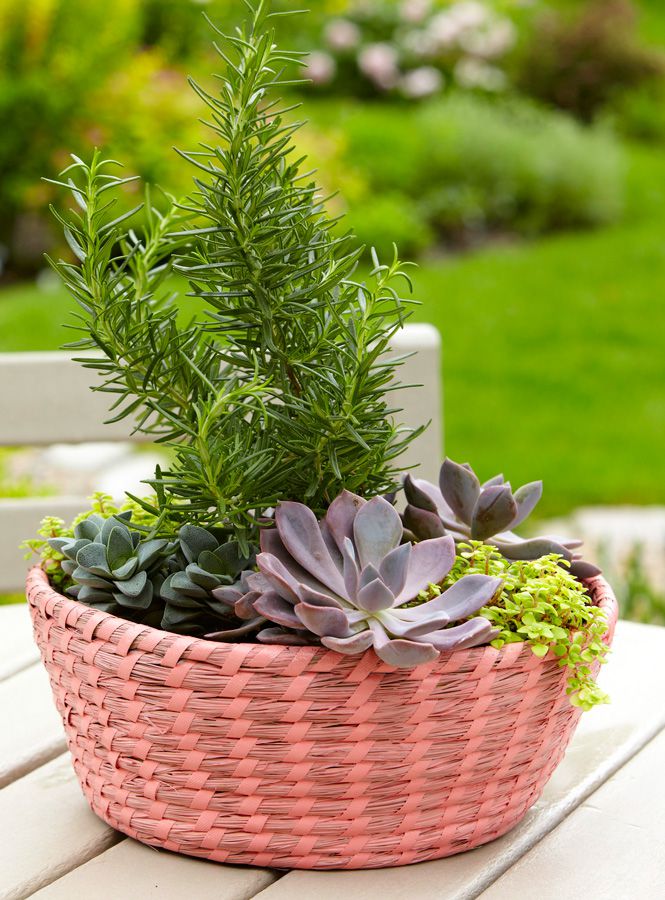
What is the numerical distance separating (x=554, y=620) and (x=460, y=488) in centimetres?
16

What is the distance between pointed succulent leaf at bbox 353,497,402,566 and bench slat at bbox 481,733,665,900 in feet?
0.86

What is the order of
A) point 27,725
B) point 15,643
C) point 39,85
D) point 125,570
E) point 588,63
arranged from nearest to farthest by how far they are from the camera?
point 125,570
point 27,725
point 15,643
point 39,85
point 588,63

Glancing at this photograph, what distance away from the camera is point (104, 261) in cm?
89

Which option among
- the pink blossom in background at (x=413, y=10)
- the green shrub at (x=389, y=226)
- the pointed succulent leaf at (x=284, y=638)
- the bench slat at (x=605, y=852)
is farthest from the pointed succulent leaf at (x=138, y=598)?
the pink blossom in background at (x=413, y=10)

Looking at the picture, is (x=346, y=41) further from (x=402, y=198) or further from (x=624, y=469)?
(x=624, y=469)

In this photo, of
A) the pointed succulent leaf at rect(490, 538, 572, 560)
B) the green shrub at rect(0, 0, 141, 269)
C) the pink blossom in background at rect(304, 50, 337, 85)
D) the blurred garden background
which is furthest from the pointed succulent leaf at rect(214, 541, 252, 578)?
the pink blossom in background at rect(304, 50, 337, 85)

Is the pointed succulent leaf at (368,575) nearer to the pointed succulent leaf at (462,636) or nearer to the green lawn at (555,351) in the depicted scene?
the pointed succulent leaf at (462,636)

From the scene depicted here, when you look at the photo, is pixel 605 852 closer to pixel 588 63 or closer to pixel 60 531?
pixel 60 531

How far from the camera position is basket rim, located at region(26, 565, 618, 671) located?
0.82 metres

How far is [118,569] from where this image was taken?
91 centimetres

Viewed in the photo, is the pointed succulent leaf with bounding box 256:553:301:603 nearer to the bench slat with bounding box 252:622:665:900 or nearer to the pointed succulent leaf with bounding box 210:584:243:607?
the pointed succulent leaf with bounding box 210:584:243:607

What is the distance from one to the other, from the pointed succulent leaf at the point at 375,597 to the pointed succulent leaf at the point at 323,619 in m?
0.02

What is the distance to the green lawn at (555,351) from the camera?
4215 mm

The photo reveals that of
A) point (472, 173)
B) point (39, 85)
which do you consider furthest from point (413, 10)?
point (39, 85)
